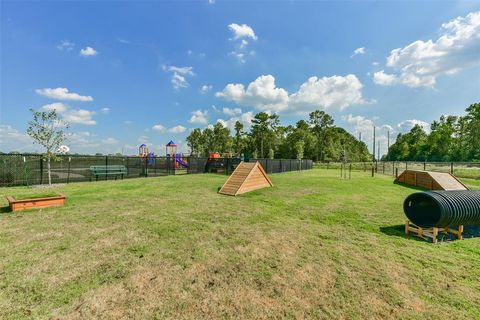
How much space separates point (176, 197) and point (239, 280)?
21.2 feet

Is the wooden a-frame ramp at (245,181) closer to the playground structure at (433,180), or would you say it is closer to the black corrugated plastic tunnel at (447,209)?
the black corrugated plastic tunnel at (447,209)

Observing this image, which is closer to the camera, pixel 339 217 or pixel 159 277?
pixel 159 277

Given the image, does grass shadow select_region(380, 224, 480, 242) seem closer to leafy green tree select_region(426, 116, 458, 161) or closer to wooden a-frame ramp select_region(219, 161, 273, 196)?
wooden a-frame ramp select_region(219, 161, 273, 196)

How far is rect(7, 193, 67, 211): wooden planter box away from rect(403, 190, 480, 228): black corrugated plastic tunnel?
10.6 m

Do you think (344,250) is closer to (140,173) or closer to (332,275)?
(332,275)

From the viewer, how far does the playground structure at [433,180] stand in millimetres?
11227

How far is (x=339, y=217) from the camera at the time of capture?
6.29 meters

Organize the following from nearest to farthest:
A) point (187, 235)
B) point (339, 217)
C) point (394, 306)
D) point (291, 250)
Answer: point (394, 306) < point (291, 250) < point (187, 235) < point (339, 217)

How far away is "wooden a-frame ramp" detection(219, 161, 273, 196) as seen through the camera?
10091 millimetres

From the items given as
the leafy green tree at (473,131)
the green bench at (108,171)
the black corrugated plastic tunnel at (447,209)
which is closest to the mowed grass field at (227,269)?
the black corrugated plastic tunnel at (447,209)

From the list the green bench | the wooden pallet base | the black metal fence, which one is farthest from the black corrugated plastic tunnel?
the green bench

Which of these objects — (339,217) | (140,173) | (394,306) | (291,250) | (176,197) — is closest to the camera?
(394,306)

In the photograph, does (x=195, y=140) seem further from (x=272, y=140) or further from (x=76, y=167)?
(x=76, y=167)

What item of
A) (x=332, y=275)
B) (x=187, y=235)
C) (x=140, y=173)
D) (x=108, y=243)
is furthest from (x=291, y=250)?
(x=140, y=173)
